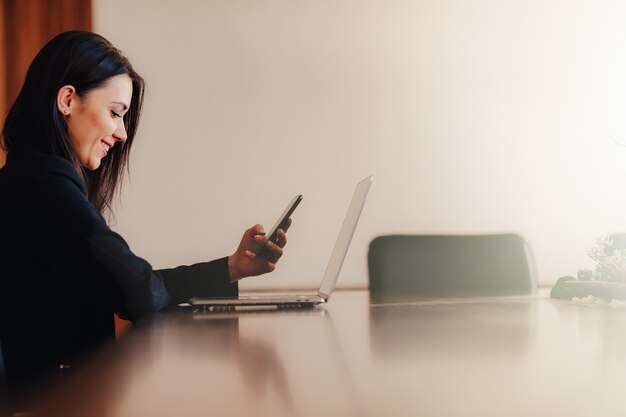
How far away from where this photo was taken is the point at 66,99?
4.54 feet

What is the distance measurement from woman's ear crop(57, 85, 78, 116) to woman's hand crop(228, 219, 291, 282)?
0.51 metres

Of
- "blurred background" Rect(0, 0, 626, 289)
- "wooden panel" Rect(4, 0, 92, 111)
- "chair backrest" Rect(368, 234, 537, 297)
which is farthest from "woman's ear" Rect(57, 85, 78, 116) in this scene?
"wooden panel" Rect(4, 0, 92, 111)

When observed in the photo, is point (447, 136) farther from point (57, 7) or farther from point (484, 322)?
point (484, 322)

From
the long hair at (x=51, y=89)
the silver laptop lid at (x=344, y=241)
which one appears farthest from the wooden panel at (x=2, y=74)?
the silver laptop lid at (x=344, y=241)

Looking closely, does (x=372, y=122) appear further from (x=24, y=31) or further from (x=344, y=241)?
(x=344, y=241)

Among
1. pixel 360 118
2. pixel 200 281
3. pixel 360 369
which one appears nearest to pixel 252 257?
pixel 200 281

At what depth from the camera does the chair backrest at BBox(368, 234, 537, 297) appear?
2062 mm

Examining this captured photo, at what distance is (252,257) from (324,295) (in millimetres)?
207

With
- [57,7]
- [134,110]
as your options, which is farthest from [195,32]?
[134,110]

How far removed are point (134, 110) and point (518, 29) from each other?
249cm

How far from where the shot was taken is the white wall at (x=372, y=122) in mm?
3207

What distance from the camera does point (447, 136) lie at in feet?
11.1

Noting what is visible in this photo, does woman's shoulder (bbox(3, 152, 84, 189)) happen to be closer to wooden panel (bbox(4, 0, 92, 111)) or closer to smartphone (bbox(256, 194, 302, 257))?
smartphone (bbox(256, 194, 302, 257))

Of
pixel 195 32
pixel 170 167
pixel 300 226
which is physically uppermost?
pixel 195 32
